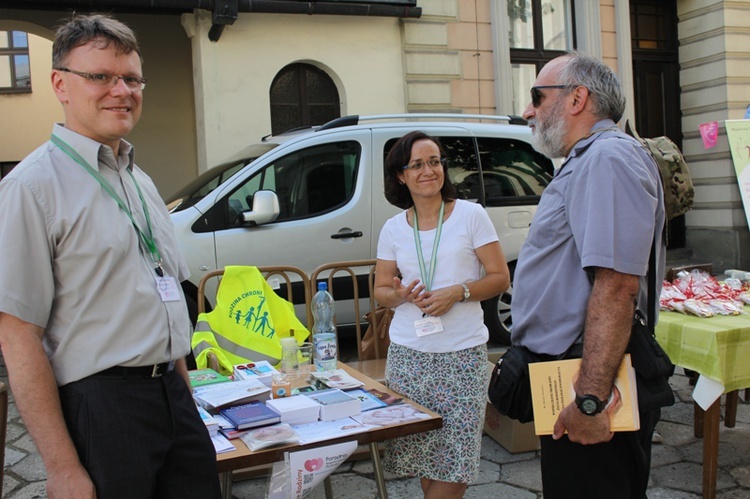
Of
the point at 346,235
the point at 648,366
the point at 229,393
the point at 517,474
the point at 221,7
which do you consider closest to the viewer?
the point at 648,366

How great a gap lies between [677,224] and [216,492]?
1129 centimetres

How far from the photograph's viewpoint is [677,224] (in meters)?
11.6

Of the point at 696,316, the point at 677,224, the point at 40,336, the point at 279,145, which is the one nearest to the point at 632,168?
the point at 40,336

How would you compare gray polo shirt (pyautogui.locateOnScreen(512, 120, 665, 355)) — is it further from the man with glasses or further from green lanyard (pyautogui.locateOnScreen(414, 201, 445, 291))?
the man with glasses

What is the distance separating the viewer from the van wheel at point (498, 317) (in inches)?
238

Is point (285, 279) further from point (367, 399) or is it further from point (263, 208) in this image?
point (367, 399)

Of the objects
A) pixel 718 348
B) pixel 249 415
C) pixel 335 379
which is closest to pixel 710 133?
pixel 718 348

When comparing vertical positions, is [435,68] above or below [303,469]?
above

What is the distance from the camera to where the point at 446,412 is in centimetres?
271

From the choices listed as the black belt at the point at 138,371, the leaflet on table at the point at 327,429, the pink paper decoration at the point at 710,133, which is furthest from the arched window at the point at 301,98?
the black belt at the point at 138,371

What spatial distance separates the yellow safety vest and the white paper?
2027 millimetres

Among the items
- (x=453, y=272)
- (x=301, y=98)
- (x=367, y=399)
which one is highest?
(x=301, y=98)

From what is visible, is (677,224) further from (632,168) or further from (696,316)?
(632,168)

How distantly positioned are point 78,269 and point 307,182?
13.4ft
